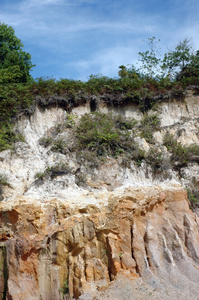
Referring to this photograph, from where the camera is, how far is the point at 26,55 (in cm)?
1908

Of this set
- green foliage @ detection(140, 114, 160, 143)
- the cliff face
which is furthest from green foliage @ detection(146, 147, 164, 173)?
green foliage @ detection(140, 114, 160, 143)

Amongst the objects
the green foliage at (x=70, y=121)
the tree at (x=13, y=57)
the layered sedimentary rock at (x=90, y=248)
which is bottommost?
the layered sedimentary rock at (x=90, y=248)

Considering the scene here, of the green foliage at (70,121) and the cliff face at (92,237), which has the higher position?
the green foliage at (70,121)

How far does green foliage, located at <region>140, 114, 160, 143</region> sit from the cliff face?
3599 mm

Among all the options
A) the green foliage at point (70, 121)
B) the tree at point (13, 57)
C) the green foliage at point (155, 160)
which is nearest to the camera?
the green foliage at point (155, 160)

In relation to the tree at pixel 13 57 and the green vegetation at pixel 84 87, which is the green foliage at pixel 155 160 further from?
the tree at pixel 13 57

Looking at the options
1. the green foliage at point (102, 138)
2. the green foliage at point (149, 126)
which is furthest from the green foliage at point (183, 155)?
the green foliage at point (102, 138)

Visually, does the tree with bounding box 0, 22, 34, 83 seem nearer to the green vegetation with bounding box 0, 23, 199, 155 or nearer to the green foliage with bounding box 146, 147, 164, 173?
the green vegetation with bounding box 0, 23, 199, 155

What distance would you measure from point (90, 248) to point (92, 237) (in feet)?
1.08

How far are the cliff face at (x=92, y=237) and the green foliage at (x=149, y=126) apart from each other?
3.60 metres

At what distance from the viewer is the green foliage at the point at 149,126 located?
1400 centimetres

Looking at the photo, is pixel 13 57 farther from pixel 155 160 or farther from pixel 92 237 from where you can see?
pixel 92 237

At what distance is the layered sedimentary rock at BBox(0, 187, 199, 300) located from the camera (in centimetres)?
766

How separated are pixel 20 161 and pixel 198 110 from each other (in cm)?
1156
